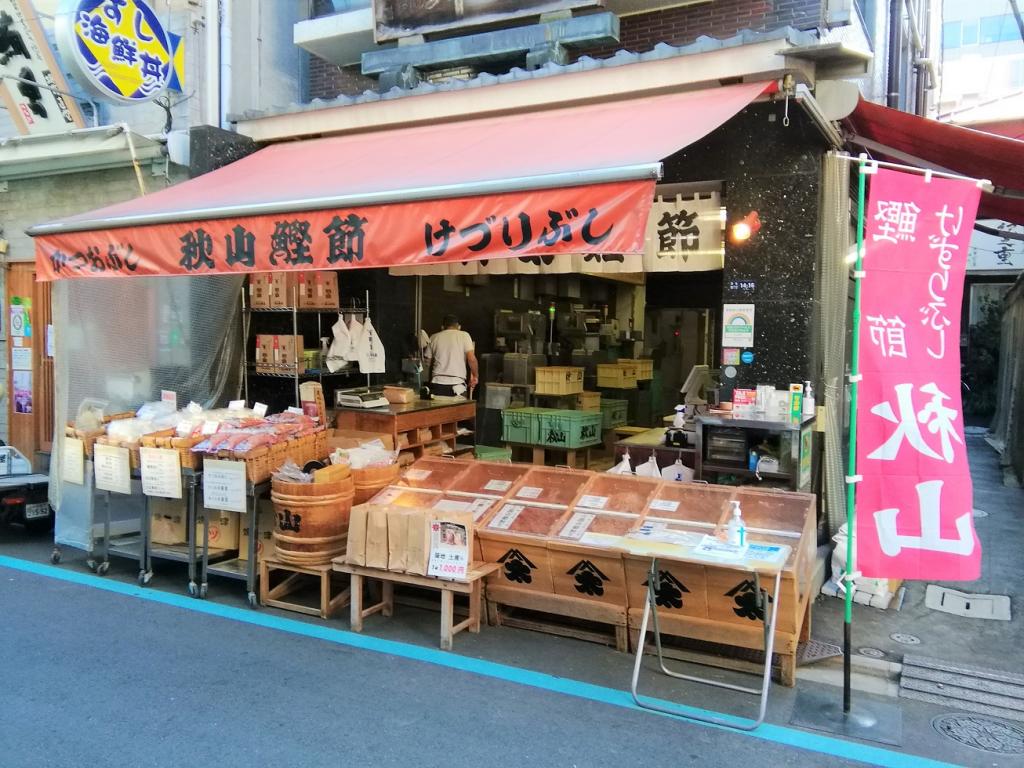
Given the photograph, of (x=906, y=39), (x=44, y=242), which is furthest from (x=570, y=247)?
(x=906, y=39)

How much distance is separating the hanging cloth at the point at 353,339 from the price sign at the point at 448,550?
4502 mm

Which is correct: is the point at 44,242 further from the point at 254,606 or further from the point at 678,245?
the point at 678,245

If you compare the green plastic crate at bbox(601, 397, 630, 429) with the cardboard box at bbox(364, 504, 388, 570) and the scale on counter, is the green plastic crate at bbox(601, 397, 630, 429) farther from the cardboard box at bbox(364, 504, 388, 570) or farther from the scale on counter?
the cardboard box at bbox(364, 504, 388, 570)

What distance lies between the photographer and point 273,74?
33.4 feet

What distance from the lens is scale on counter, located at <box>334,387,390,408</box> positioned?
9.05 m

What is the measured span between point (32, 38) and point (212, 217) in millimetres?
5688

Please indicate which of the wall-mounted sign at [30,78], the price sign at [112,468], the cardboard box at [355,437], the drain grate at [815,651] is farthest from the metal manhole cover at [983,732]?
the wall-mounted sign at [30,78]

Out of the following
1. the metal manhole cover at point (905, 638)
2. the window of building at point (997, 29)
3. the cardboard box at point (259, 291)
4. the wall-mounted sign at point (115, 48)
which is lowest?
the metal manhole cover at point (905, 638)

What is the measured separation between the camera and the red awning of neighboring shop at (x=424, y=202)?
466 centimetres

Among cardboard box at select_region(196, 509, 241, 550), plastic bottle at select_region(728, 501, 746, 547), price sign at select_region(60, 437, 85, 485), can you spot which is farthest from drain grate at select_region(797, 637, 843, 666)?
price sign at select_region(60, 437, 85, 485)

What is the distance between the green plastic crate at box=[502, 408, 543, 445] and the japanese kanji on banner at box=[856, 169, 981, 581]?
685 centimetres

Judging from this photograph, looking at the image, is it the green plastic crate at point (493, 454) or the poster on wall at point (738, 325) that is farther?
the green plastic crate at point (493, 454)

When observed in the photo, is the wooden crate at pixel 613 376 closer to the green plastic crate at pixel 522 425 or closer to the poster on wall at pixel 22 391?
the green plastic crate at pixel 522 425

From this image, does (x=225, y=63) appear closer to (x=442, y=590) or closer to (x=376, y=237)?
(x=376, y=237)
